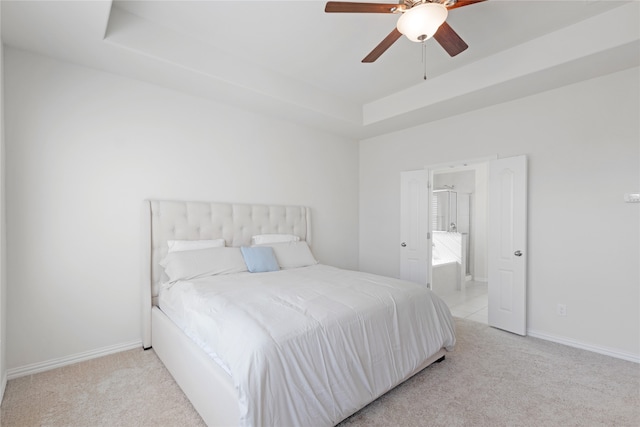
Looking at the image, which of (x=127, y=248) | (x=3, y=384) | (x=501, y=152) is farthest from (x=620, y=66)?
(x=3, y=384)

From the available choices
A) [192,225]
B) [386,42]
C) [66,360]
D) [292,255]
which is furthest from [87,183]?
[386,42]

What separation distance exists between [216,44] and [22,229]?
2.29 metres

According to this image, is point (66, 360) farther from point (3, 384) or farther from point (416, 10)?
point (416, 10)

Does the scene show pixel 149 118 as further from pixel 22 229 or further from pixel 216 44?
pixel 22 229

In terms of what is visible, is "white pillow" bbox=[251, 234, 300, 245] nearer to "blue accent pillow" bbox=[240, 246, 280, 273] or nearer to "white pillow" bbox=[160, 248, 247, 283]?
"blue accent pillow" bbox=[240, 246, 280, 273]

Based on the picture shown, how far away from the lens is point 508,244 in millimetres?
3439

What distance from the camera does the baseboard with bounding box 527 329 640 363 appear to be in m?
2.72

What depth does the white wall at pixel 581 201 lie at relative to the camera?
2754 millimetres

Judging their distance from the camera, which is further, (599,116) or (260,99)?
(260,99)

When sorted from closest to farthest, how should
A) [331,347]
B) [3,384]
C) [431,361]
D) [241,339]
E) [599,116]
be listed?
[241,339]
[331,347]
[3,384]
[431,361]
[599,116]

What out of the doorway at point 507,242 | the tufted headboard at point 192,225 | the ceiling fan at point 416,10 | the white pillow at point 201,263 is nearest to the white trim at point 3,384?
the tufted headboard at point 192,225

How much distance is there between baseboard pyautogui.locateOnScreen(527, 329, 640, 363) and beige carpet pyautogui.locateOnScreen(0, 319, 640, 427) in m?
0.07

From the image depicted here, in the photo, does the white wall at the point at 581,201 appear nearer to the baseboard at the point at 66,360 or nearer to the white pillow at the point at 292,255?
the white pillow at the point at 292,255

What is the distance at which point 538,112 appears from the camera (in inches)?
128
